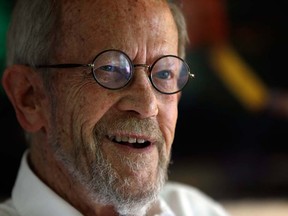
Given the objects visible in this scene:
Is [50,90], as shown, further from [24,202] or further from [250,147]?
[250,147]

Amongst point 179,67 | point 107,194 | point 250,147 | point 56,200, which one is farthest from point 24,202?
point 250,147

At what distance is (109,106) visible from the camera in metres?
1.41

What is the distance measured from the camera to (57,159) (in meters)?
1.50

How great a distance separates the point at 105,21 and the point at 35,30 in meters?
0.21

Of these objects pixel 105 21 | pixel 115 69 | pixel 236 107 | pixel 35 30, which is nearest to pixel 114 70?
pixel 115 69

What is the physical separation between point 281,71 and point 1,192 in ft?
4.87

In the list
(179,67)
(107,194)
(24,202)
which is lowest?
(24,202)

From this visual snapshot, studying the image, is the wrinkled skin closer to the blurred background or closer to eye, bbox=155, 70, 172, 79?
eye, bbox=155, 70, 172, 79

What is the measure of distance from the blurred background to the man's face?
1.11 metres

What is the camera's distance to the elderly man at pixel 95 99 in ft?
4.63

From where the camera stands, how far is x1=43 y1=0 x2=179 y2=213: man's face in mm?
1408

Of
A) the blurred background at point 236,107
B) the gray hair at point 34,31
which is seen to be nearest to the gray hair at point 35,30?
the gray hair at point 34,31

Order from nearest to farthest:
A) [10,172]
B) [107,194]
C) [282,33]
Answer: [107,194], [10,172], [282,33]

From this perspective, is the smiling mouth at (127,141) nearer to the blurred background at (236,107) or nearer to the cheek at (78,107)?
the cheek at (78,107)
